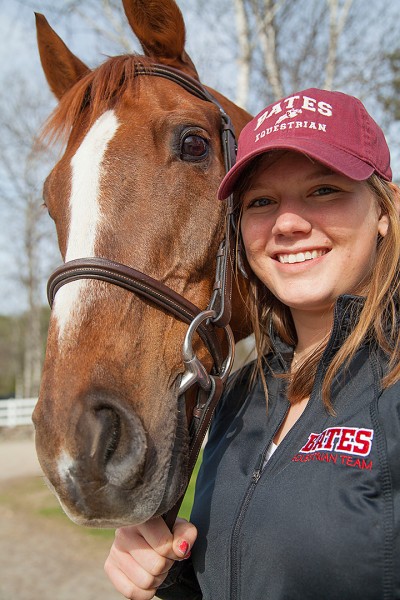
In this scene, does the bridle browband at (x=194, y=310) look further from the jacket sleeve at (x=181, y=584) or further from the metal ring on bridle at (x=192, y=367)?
the jacket sleeve at (x=181, y=584)

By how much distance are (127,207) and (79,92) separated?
67cm

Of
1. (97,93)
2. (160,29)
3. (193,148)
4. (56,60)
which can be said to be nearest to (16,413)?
(56,60)

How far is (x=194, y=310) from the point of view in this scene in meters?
1.91

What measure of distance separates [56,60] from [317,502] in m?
2.41

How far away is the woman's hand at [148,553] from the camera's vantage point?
1731mm

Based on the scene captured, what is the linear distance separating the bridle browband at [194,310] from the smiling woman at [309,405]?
0.11 meters

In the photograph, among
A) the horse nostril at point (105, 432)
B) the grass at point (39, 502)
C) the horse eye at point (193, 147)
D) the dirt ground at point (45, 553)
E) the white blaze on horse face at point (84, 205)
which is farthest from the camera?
the grass at point (39, 502)

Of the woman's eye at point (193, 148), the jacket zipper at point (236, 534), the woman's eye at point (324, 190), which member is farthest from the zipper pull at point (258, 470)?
the woman's eye at point (193, 148)

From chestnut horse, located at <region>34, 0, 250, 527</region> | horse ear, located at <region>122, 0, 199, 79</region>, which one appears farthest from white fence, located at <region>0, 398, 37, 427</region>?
chestnut horse, located at <region>34, 0, 250, 527</region>

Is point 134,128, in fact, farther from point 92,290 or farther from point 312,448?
point 312,448

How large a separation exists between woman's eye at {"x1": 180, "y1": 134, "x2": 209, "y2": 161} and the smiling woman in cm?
22

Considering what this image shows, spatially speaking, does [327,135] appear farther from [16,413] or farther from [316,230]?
[16,413]

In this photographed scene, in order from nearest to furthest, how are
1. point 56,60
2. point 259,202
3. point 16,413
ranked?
point 259,202
point 56,60
point 16,413

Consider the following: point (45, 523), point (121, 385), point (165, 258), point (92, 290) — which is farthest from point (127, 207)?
point (45, 523)
